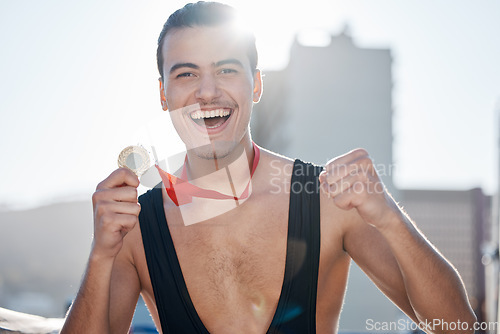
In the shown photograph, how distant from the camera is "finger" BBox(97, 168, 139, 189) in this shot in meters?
2.19

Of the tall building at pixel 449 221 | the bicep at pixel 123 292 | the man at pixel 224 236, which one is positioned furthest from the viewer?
the tall building at pixel 449 221

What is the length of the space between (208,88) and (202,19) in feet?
1.61

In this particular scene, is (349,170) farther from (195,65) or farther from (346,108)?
(346,108)

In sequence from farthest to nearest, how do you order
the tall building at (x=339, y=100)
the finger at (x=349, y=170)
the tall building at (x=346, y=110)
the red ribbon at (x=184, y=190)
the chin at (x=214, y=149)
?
the tall building at (x=339, y=100)
the tall building at (x=346, y=110)
the red ribbon at (x=184, y=190)
the chin at (x=214, y=149)
the finger at (x=349, y=170)

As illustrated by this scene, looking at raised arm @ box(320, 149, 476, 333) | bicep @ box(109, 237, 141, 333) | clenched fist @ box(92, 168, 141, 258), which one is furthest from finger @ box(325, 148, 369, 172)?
bicep @ box(109, 237, 141, 333)

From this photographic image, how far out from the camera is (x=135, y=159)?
2.47 m

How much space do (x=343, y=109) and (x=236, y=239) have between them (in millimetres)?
41053

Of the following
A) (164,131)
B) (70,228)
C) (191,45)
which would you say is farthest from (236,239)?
(70,228)

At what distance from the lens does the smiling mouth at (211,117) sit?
3.00 m

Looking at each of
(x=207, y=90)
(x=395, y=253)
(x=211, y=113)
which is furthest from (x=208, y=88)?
(x=395, y=253)

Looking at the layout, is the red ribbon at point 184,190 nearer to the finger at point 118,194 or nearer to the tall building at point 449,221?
the finger at point 118,194

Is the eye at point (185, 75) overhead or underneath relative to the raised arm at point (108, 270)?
overhead

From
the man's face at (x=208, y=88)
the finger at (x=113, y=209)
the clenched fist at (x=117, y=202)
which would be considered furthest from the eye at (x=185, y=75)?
the finger at (x=113, y=209)

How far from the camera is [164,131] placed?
3.16 metres
